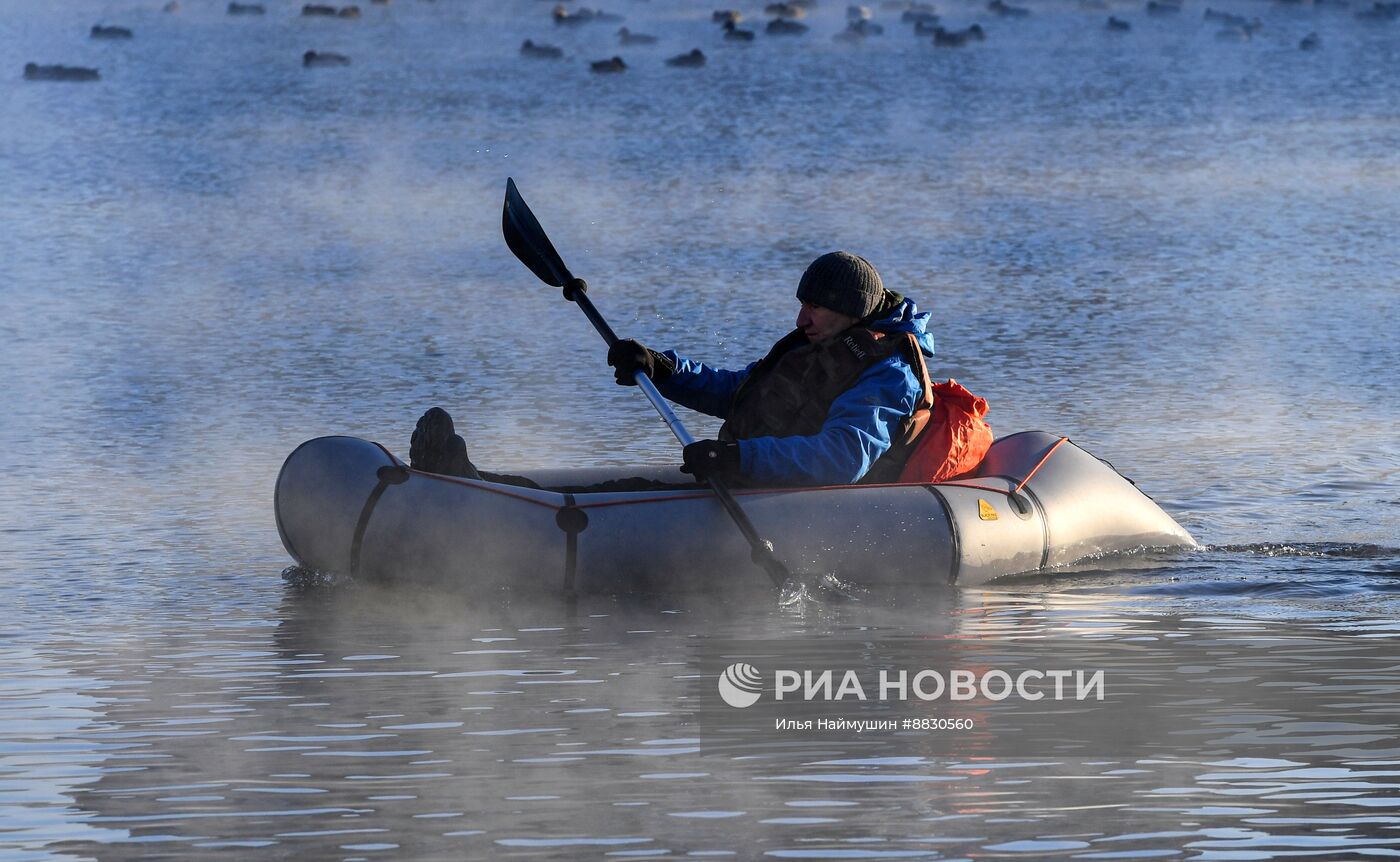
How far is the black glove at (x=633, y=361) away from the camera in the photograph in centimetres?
862

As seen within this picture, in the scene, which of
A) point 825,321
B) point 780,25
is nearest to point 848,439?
point 825,321

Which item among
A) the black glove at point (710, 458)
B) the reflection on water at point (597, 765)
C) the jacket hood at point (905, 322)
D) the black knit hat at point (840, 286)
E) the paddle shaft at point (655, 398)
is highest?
the black knit hat at point (840, 286)

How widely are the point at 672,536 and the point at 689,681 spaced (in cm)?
119

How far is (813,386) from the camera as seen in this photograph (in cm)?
816

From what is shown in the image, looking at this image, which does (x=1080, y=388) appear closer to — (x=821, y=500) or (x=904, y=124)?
(x=821, y=500)

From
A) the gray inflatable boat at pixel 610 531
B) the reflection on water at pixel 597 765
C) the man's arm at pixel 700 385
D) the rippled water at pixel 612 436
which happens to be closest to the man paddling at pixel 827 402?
the gray inflatable boat at pixel 610 531

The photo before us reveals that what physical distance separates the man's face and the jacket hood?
0.10 m

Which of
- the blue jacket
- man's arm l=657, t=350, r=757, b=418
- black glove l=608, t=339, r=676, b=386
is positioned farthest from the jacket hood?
black glove l=608, t=339, r=676, b=386

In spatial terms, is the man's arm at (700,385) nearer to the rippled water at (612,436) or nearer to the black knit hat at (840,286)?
the black knit hat at (840,286)

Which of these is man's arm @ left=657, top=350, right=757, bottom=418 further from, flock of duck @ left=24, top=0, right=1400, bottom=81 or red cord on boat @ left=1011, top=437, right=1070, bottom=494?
flock of duck @ left=24, top=0, right=1400, bottom=81

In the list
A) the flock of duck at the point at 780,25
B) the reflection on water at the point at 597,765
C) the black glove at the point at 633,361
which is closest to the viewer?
the reflection on water at the point at 597,765

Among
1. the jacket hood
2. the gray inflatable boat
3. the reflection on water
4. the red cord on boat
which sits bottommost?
the reflection on water

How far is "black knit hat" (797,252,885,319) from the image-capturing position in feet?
26.3

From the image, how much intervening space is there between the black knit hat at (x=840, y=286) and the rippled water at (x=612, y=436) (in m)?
1.02
